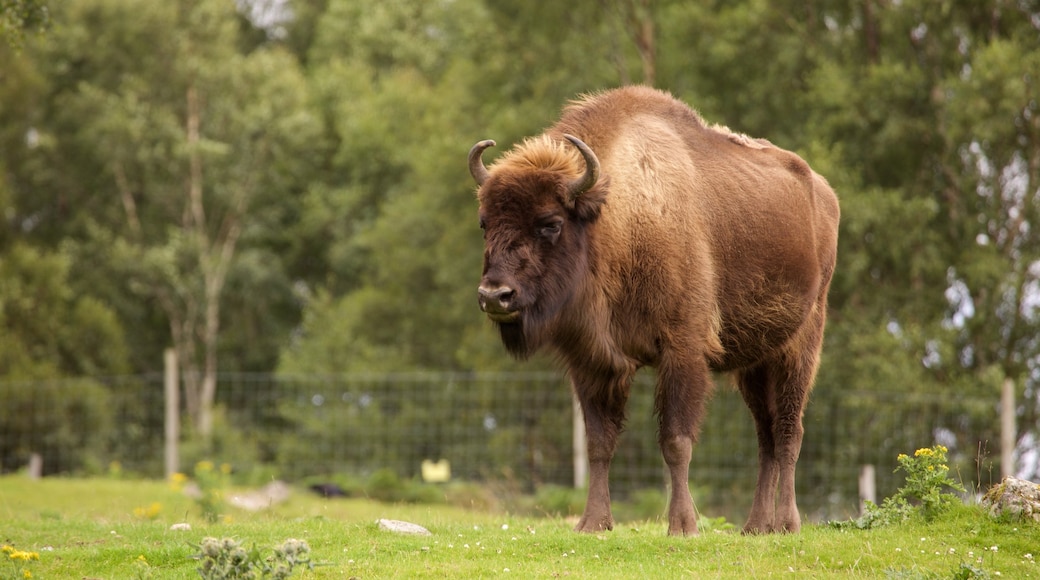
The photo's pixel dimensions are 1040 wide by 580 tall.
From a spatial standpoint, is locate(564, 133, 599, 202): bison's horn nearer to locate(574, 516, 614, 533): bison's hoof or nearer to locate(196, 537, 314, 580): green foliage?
locate(574, 516, 614, 533): bison's hoof

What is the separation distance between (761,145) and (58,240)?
105 feet

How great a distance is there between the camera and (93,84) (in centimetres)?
3656

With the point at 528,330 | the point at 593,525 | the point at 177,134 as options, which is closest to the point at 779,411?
the point at 593,525

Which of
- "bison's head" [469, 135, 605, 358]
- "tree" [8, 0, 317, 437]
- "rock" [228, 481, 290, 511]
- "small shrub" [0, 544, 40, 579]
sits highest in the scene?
"tree" [8, 0, 317, 437]

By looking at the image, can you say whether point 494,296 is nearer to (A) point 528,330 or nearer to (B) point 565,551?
(A) point 528,330

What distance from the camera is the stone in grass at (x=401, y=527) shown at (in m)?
8.34

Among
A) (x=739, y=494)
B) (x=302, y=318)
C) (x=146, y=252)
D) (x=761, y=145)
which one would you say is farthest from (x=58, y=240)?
(x=761, y=145)

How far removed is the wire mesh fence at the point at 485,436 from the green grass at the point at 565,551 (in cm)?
1039

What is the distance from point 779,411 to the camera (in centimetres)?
977

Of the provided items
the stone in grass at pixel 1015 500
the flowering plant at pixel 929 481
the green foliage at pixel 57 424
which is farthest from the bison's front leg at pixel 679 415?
the green foliage at pixel 57 424

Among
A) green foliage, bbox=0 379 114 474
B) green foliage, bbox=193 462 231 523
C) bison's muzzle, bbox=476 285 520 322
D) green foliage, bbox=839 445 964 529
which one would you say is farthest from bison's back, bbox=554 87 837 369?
green foliage, bbox=0 379 114 474

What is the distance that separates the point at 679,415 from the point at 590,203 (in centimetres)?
161

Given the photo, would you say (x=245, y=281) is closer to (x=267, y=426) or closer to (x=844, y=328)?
(x=267, y=426)

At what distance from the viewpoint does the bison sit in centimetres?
808
